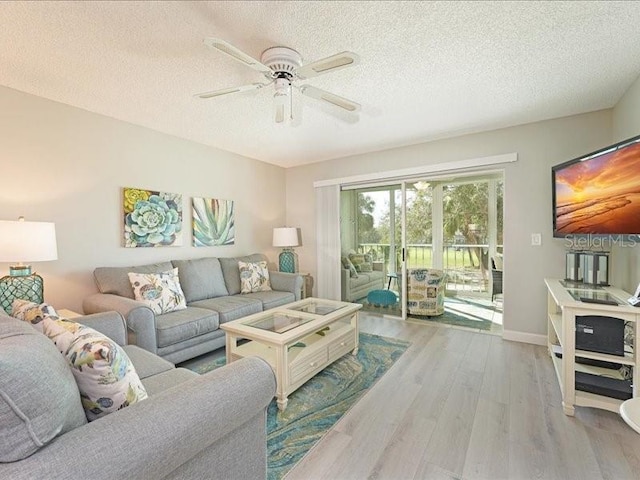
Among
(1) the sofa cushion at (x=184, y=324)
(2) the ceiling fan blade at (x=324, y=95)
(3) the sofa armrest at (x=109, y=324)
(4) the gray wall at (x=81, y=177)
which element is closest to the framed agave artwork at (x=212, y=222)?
(4) the gray wall at (x=81, y=177)

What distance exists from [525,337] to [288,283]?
2.71 m

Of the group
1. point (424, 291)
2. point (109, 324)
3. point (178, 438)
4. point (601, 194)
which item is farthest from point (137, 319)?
point (601, 194)

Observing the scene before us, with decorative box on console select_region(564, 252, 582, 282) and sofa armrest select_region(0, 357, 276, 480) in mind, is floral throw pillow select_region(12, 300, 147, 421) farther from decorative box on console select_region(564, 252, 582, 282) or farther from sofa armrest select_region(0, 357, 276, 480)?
decorative box on console select_region(564, 252, 582, 282)

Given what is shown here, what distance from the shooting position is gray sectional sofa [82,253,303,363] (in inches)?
93.0

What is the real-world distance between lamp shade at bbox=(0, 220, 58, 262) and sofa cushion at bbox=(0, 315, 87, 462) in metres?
1.61

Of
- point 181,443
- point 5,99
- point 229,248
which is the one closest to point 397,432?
point 181,443

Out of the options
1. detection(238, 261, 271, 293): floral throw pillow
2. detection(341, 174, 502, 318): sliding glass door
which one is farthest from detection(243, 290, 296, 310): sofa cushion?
detection(341, 174, 502, 318): sliding glass door

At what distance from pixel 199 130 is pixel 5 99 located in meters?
1.49

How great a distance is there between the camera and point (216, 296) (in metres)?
3.52

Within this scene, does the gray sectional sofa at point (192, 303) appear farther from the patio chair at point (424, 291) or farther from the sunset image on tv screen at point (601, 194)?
the sunset image on tv screen at point (601, 194)

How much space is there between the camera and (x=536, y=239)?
3.18 metres

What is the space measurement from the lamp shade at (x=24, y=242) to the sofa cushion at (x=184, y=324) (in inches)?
37.0

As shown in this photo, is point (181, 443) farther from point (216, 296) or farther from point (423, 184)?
point (423, 184)

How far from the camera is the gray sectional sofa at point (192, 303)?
236 centimetres
